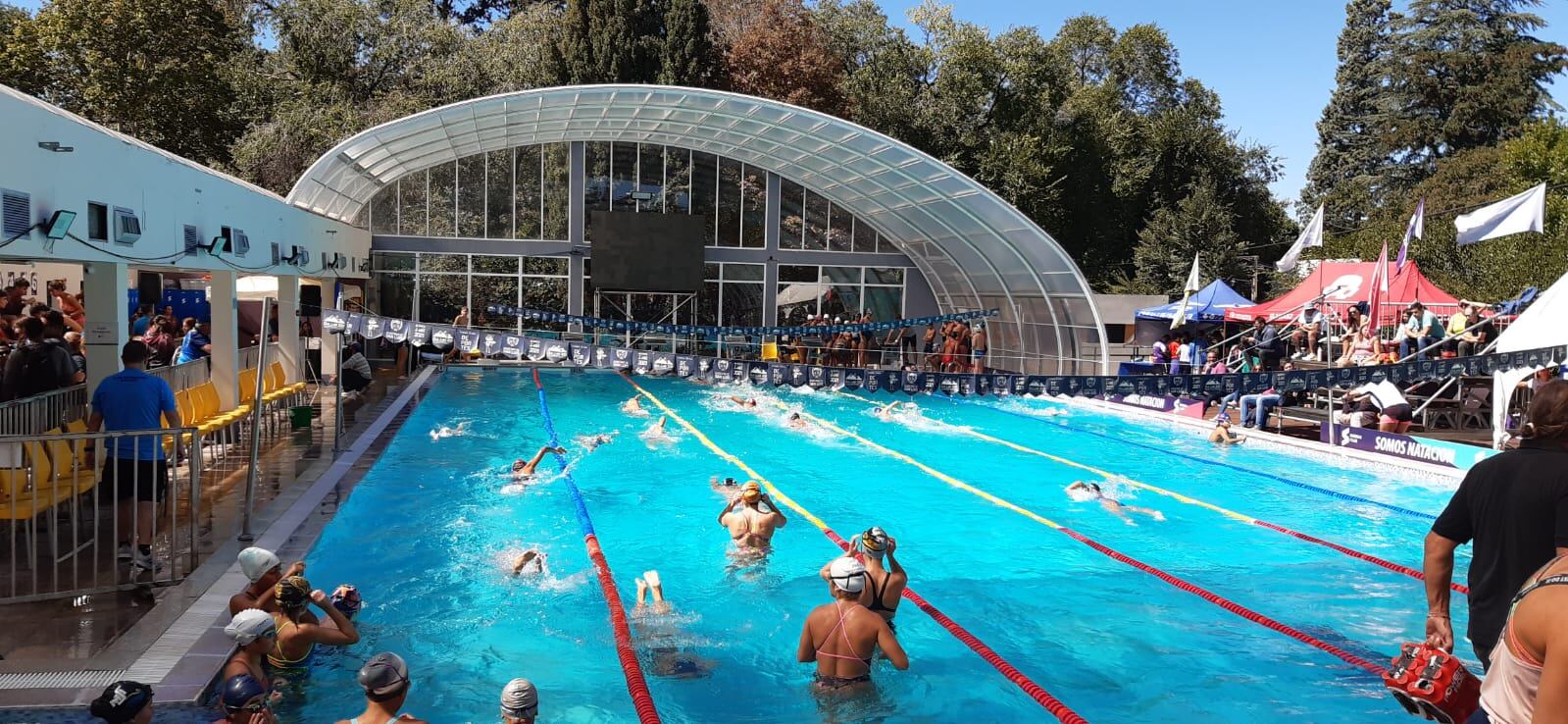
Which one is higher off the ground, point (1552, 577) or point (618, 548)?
point (1552, 577)

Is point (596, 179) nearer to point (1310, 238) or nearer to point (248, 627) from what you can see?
point (1310, 238)

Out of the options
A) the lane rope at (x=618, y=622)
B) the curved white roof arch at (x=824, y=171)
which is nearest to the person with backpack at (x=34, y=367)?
the lane rope at (x=618, y=622)

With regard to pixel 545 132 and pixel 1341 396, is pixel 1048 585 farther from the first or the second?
pixel 545 132

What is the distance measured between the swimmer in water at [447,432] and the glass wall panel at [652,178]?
41.7 feet

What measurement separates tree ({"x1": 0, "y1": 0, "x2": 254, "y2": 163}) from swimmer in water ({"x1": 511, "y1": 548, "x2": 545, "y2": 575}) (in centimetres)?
2787

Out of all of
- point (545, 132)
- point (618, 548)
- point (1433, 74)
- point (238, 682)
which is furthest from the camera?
point (1433, 74)

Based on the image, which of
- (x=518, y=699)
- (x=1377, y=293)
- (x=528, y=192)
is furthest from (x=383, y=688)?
(x=528, y=192)

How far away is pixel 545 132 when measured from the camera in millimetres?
26719

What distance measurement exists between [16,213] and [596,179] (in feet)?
69.1

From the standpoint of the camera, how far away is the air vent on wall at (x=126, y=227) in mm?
9547

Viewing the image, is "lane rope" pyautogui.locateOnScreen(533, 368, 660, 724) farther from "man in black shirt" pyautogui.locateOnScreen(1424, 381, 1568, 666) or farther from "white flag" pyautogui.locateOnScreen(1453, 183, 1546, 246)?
"white flag" pyautogui.locateOnScreen(1453, 183, 1546, 246)

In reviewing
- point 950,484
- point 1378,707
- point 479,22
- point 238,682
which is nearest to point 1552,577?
point 238,682

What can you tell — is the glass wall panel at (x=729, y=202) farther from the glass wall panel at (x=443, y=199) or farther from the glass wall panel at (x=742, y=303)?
the glass wall panel at (x=443, y=199)

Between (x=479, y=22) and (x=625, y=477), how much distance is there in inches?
1692
